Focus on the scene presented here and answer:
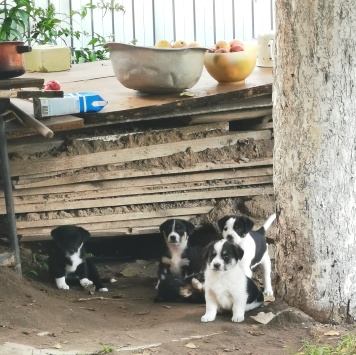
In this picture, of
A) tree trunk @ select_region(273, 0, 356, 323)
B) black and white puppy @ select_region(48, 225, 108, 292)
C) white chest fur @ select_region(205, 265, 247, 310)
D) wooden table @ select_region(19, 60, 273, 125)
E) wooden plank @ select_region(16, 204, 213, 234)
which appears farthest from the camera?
wooden plank @ select_region(16, 204, 213, 234)

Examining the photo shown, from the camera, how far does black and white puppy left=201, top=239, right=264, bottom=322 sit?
7.05 metres

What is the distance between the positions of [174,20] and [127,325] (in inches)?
316

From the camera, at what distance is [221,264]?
7.05m

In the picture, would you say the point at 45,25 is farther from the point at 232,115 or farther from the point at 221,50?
the point at 232,115

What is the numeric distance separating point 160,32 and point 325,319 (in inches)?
330

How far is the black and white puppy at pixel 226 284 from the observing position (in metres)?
7.05

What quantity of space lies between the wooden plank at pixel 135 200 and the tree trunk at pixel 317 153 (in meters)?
2.16

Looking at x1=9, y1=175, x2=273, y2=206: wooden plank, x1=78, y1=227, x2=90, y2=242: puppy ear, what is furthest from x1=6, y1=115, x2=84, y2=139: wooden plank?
x1=78, y1=227, x2=90, y2=242: puppy ear

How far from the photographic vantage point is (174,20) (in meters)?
14.4

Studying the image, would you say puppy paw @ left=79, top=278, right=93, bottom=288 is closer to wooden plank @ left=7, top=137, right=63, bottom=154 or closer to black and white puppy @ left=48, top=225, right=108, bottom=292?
black and white puppy @ left=48, top=225, right=108, bottom=292

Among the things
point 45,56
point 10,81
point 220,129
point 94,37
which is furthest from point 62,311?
point 94,37

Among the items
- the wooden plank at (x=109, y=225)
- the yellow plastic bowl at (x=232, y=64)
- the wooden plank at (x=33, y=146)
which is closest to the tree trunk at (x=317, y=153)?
the yellow plastic bowl at (x=232, y=64)

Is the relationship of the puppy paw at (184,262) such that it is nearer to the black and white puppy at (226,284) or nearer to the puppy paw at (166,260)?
the puppy paw at (166,260)

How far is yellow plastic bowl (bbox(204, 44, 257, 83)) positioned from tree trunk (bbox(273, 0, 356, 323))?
79.7 inches
